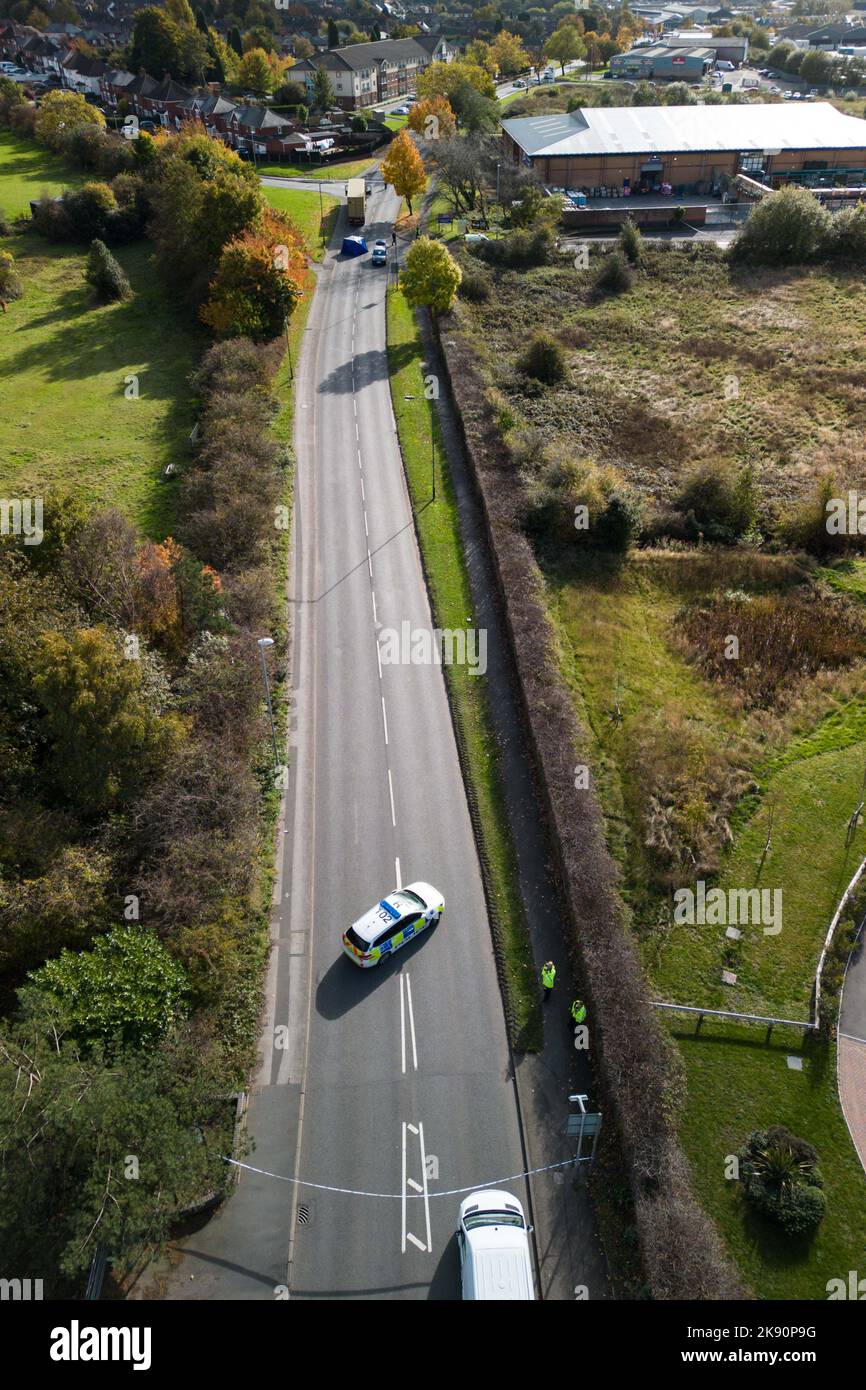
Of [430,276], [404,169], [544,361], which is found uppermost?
[404,169]

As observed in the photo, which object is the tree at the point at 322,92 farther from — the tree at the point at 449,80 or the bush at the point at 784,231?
the bush at the point at 784,231

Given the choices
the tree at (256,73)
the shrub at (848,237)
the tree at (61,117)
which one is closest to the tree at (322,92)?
the tree at (256,73)

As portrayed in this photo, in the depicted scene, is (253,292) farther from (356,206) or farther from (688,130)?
(688,130)

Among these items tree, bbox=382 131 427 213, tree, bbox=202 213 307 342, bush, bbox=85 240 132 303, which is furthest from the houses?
tree, bbox=202 213 307 342

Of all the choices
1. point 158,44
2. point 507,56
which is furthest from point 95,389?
point 507,56

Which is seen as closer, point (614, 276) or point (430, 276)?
point (430, 276)

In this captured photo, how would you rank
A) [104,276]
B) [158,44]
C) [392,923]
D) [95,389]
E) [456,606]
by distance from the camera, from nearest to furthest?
[392,923] → [456,606] → [95,389] → [104,276] → [158,44]

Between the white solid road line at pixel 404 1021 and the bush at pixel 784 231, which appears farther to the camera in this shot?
the bush at pixel 784 231

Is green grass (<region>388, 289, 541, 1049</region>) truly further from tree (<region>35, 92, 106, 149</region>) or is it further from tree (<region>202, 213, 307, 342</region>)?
tree (<region>35, 92, 106, 149</region>)
